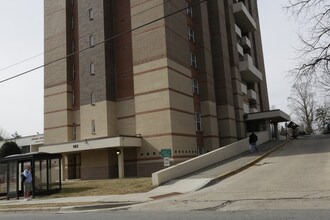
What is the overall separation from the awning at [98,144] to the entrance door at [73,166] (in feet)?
8.25

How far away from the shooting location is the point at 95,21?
111 ft

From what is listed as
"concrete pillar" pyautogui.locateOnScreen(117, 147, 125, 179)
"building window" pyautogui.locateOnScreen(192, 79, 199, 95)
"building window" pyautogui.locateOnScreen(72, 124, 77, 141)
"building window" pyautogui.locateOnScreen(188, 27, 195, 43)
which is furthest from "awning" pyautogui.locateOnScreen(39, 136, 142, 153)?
"building window" pyautogui.locateOnScreen(188, 27, 195, 43)

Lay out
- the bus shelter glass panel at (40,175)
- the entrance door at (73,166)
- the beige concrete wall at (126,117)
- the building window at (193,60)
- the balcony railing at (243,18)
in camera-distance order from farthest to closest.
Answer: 1. the balcony railing at (243,18)
2. the building window at (193,60)
3. the entrance door at (73,166)
4. the beige concrete wall at (126,117)
5. the bus shelter glass panel at (40,175)

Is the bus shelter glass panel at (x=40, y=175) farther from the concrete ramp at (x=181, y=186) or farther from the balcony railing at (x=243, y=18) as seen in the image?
the balcony railing at (x=243, y=18)

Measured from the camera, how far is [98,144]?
29844mm

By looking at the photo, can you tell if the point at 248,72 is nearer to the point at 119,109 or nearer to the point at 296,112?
the point at 119,109

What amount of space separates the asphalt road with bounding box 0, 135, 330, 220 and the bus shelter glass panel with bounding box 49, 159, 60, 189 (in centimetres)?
688

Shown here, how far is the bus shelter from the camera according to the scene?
22.2 m

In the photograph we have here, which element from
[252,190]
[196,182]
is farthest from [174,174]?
[252,190]

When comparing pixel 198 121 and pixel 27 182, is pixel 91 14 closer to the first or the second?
pixel 198 121

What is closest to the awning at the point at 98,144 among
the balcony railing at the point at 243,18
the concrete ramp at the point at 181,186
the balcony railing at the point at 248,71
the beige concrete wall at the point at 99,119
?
the beige concrete wall at the point at 99,119

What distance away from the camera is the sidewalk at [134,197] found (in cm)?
1602

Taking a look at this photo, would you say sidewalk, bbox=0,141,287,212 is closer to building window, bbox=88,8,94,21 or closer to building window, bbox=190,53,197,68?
building window, bbox=190,53,197,68

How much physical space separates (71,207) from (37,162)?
7.58 metres
